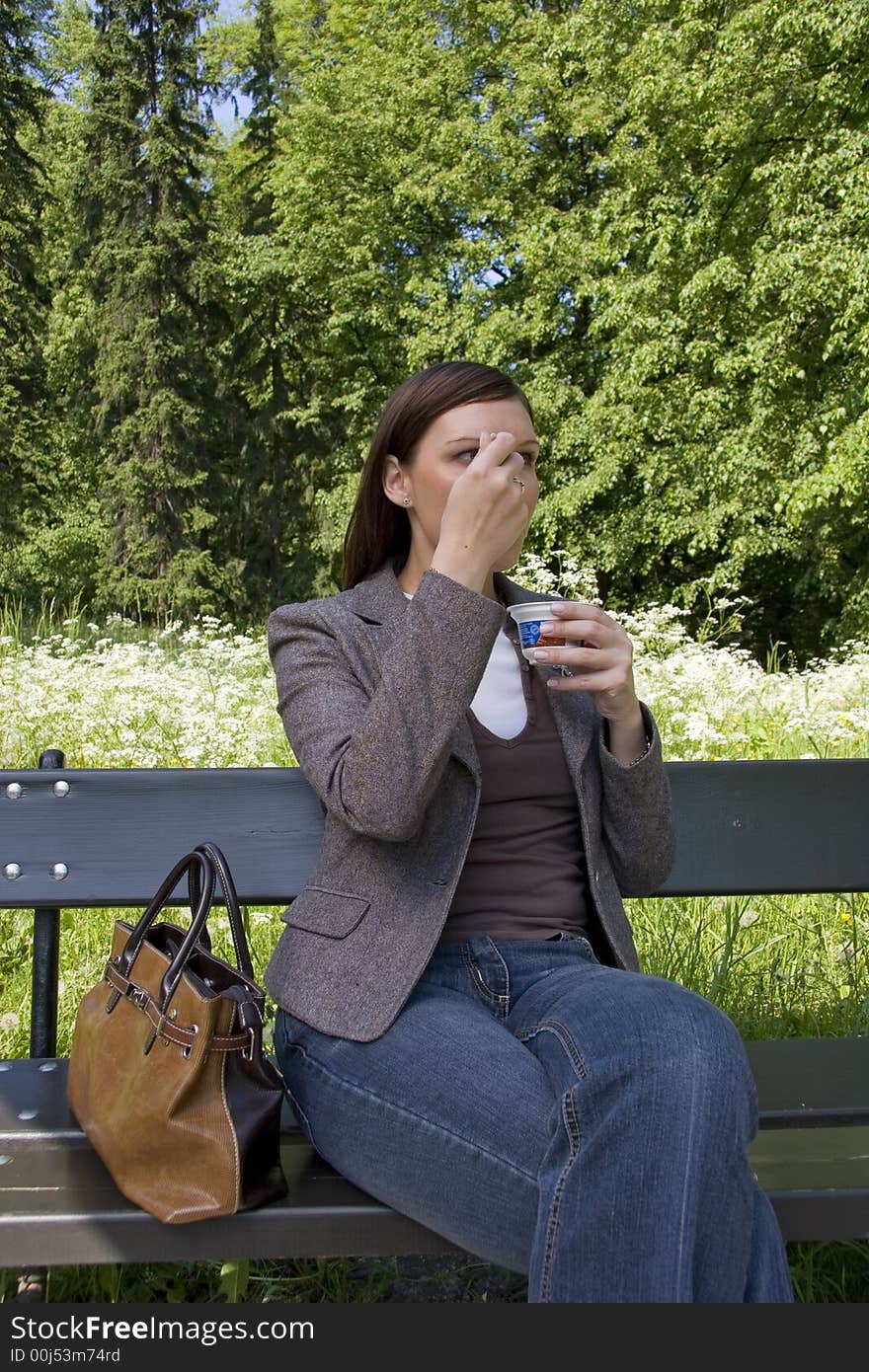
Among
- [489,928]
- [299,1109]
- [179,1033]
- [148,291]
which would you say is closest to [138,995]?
[179,1033]

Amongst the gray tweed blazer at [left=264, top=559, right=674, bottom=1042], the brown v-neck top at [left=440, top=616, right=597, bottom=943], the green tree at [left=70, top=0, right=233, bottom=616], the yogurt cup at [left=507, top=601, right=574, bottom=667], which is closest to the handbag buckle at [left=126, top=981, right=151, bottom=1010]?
the gray tweed blazer at [left=264, top=559, right=674, bottom=1042]

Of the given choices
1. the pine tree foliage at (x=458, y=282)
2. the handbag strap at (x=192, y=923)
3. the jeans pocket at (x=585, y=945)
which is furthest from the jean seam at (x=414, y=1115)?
the pine tree foliage at (x=458, y=282)

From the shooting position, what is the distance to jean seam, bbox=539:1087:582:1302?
1.36m

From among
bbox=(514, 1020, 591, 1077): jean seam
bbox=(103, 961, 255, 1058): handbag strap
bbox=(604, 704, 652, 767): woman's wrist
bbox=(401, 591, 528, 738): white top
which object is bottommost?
bbox=(514, 1020, 591, 1077): jean seam

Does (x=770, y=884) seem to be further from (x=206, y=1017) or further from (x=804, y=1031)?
(x=206, y=1017)

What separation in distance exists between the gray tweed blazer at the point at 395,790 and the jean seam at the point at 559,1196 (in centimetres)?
31

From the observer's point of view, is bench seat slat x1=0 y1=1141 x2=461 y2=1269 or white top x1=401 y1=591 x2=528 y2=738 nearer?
bench seat slat x1=0 y1=1141 x2=461 y2=1269

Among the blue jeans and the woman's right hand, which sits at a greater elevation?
the woman's right hand

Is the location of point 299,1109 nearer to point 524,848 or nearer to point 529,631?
point 524,848

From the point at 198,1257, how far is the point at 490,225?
1922 cm

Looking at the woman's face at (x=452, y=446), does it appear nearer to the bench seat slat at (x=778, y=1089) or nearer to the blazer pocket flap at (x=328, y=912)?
Answer: the blazer pocket flap at (x=328, y=912)

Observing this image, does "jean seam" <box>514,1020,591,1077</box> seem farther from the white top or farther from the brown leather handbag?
the white top

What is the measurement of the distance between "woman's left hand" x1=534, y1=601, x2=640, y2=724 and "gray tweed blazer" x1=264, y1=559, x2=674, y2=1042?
9 centimetres

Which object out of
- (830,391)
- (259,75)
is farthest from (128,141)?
(830,391)
